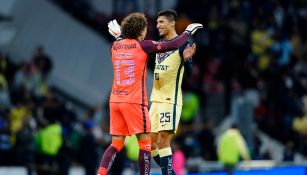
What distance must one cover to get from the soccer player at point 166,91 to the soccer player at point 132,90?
3.20 feet

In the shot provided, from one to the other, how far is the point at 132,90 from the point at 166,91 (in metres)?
1.26

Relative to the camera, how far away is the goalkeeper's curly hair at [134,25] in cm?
1478

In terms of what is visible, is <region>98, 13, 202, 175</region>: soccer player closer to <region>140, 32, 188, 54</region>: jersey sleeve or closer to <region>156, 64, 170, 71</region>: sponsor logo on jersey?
<region>140, 32, 188, 54</region>: jersey sleeve

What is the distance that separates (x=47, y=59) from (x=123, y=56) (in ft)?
43.7

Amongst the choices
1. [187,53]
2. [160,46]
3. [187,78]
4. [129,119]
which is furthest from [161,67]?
[187,78]

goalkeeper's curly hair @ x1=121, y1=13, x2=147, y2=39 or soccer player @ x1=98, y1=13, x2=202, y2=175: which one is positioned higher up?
goalkeeper's curly hair @ x1=121, y1=13, x2=147, y2=39

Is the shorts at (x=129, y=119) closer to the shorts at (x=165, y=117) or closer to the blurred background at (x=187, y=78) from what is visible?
the shorts at (x=165, y=117)

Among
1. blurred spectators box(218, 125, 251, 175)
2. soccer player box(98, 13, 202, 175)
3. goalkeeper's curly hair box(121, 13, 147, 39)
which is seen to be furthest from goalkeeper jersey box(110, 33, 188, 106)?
blurred spectators box(218, 125, 251, 175)

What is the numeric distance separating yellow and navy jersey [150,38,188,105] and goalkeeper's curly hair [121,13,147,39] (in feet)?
3.50

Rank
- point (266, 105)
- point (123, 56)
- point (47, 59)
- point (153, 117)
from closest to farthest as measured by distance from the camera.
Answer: point (123, 56) < point (153, 117) < point (47, 59) < point (266, 105)

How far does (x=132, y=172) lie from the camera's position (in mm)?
→ 25328

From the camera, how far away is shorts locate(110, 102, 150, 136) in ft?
48.1

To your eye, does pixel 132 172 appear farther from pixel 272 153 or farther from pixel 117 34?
pixel 117 34

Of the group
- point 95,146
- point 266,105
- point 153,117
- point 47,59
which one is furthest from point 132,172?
point 153,117
